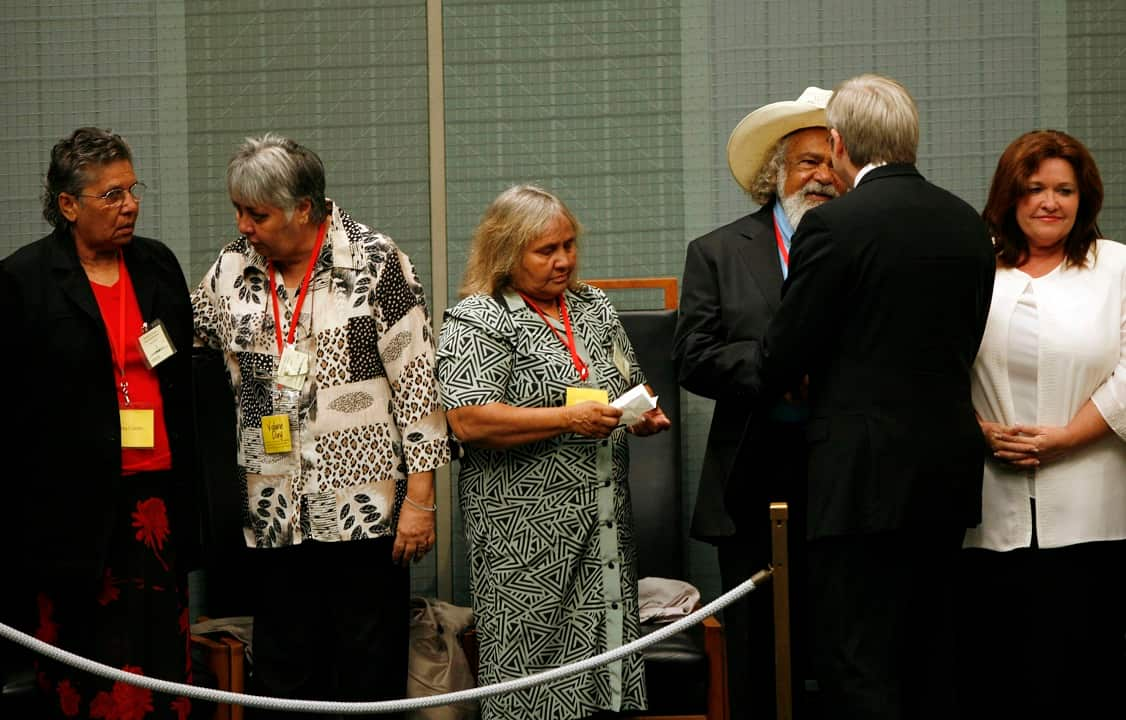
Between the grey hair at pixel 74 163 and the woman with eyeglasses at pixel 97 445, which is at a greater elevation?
the grey hair at pixel 74 163

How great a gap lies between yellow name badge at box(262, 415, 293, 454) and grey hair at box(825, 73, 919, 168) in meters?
1.42

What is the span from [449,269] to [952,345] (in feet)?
6.66

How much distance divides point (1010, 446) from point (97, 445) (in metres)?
2.08

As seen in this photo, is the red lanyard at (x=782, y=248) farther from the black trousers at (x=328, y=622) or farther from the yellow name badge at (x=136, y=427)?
the yellow name badge at (x=136, y=427)

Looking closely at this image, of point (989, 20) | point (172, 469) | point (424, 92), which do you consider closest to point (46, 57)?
point (424, 92)

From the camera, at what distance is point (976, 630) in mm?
3127

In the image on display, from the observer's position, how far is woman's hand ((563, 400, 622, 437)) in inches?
118

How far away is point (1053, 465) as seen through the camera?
304cm

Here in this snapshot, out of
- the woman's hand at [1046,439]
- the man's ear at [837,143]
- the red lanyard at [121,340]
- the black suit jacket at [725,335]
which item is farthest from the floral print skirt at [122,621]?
the woman's hand at [1046,439]

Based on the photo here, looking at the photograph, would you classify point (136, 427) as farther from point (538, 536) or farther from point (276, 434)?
point (538, 536)

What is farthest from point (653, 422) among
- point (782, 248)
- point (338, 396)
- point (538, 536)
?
point (338, 396)

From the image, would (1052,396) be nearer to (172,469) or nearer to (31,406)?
(172,469)

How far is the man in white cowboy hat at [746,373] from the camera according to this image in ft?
10.0

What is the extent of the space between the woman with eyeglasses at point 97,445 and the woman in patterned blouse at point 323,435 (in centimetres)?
19
